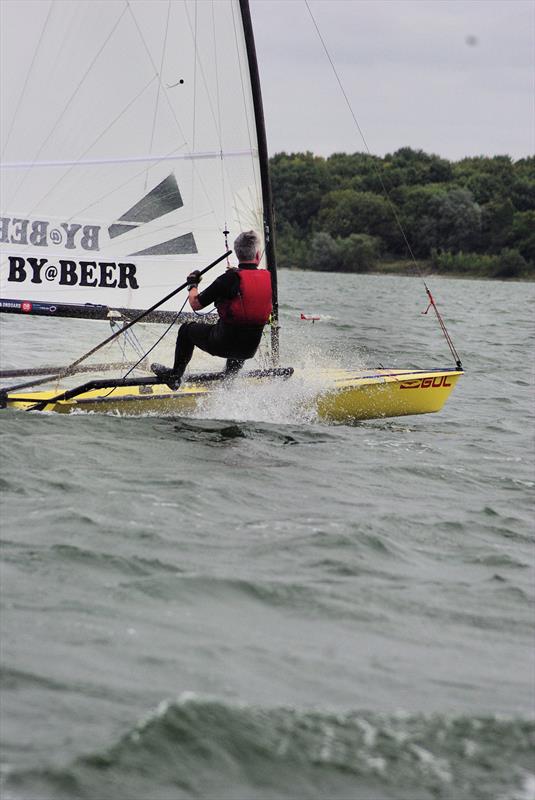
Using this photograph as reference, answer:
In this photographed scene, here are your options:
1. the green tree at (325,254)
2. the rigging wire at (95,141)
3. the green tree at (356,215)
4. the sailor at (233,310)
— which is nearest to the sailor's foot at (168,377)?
the sailor at (233,310)

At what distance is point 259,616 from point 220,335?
359 cm

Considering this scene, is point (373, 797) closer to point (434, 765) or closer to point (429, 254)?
point (434, 765)

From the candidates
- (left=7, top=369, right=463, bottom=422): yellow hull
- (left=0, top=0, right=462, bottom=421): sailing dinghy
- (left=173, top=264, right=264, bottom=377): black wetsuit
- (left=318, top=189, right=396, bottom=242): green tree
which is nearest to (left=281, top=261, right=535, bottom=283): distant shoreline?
(left=318, top=189, right=396, bottom=242): green tree

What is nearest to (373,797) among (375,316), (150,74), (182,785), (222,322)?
(182,785)

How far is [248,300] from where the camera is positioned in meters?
6.85

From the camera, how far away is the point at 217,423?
738 cm

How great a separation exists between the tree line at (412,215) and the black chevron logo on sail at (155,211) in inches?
2438

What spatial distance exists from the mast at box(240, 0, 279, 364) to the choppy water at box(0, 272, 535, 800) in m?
1.22

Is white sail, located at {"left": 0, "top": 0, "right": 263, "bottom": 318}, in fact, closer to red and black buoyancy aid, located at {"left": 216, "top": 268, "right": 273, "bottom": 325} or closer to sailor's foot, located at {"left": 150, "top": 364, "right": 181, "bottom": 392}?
sailor's foot, located at {"left": 150, "top": 364, "right": 181, "bottom": 392}

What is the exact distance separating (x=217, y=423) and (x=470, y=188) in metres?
72.6

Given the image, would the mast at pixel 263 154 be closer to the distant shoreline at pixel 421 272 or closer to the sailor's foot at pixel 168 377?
the sailor's foot at pixel 168 377

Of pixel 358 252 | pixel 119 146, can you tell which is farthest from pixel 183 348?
pixel 358 252

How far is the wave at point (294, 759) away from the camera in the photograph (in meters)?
2.46

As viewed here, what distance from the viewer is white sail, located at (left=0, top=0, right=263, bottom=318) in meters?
6.76
